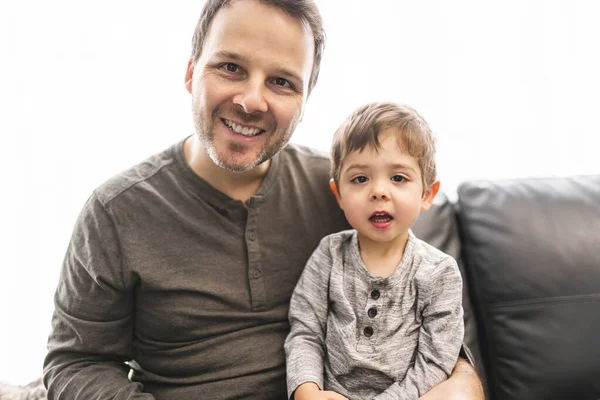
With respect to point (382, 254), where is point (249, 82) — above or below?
above

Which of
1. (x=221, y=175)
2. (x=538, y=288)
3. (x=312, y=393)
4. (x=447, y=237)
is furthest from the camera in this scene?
(x=447, y=237)

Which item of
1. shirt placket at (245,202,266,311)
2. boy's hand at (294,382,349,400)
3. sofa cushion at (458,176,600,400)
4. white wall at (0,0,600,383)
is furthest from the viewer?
A: white wall at (0,0,600,383)

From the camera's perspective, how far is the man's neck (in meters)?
1.29

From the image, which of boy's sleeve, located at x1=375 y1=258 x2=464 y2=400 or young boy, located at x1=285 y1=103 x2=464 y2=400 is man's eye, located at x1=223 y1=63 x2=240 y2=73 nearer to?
young boy, located at x1=285 y1=103 x2=464 y2=400

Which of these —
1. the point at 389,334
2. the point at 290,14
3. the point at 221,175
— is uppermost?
the point at 290,14

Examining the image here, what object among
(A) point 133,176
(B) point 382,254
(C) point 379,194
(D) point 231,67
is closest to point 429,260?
(B) point 382,254

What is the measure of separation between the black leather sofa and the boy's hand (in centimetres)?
61

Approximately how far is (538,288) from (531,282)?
0.03m

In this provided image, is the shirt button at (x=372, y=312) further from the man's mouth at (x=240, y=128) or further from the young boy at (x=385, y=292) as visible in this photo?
the man's mouth at (x=240, y=128)

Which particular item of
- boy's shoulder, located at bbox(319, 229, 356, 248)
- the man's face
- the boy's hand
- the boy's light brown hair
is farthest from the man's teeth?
the boy's hand

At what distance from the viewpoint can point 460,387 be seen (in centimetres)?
112

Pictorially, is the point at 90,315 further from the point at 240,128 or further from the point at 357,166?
the point at 357,166

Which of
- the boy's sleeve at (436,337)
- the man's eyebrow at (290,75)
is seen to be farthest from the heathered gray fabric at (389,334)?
the man's eyebrow at (290,75)

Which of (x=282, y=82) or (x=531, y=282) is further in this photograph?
(x=531, y=282)
